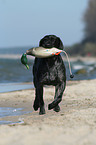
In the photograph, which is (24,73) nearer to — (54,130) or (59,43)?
(59,43)

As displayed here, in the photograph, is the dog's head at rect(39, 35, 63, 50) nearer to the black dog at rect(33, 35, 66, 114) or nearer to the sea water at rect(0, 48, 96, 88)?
the black dog at rect(33, 35, 66, 114)

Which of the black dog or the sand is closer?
the sand

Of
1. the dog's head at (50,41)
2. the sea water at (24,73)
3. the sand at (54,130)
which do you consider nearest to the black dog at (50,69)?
the dog's head at (50,41)

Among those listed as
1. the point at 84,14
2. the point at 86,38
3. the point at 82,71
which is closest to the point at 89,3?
the point at 84,14

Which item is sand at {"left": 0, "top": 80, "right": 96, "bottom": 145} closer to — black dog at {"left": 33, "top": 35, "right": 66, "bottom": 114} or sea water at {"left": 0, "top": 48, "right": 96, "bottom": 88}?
black dog at {"left": 33, "top": 35, "right": 66, "bottom": 114}

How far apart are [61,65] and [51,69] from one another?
0.74ft

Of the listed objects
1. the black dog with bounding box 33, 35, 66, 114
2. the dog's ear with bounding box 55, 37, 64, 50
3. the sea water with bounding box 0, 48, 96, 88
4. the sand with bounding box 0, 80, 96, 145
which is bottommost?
the sea water with bounding box 0, 48, 96, 88

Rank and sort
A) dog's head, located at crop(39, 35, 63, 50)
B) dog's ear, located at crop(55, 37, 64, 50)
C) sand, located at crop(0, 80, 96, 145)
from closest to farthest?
sand, located at crop(0, 80, 96, 145) < dog's head, located at crop(39, 35, 63, 50) < dog's ear, located at crop(55, 37, 64, 50)

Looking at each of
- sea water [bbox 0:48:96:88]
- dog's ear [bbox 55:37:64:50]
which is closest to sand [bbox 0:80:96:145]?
dog's ear [bbox 55:37:64:50]

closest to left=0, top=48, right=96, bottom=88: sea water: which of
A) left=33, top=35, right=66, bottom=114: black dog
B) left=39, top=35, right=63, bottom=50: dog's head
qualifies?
left=33, top=35, right=66, bottom=114: black dog

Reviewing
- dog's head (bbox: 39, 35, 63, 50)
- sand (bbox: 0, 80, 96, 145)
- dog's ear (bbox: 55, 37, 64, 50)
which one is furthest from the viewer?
dog's ear (bbox: 55, 37, 64, 50)

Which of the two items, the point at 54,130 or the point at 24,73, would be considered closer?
the point at 54,130

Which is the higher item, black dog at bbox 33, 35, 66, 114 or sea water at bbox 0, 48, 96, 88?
black dog at bbox 33, 35, 66, 114

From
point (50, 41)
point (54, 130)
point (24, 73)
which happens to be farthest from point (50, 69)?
point (24, 73)
